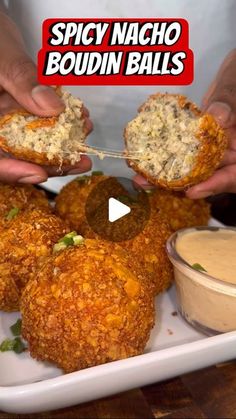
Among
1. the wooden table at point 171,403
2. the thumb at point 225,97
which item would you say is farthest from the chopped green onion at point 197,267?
the thumb at point 225,97

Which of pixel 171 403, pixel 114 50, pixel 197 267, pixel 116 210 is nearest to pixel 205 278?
pixel 197 267

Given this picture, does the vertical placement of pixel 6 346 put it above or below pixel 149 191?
below

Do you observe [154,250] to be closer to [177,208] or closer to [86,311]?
[177,208]

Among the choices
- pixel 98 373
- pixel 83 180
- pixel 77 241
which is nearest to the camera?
pixel 98 373

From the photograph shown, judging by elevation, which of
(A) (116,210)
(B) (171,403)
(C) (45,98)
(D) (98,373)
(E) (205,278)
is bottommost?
(B) (171,403)

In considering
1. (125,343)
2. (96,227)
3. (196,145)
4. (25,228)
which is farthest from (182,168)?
(125,343)

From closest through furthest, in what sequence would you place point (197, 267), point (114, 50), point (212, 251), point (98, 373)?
point (98, 373) → point (197, 267) → point (212, 251) → point (114, 50)
